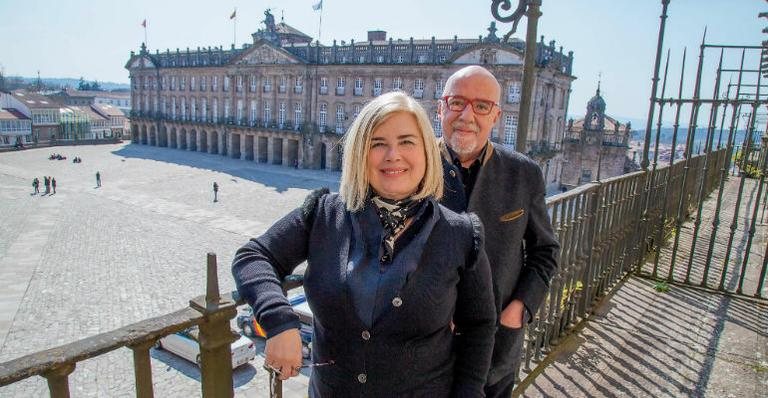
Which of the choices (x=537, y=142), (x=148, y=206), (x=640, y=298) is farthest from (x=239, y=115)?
(x=640, y=298)

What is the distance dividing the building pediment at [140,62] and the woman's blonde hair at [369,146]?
219 feet

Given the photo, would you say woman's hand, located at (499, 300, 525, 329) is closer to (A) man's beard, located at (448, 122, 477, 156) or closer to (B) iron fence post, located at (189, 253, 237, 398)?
(A) man's beard, located at (448, 122, 477, 156)

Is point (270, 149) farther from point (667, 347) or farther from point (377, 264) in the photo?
point (377, 264)

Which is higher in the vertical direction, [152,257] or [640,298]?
[640,298]

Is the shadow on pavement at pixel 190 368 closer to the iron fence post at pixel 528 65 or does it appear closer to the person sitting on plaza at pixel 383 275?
the iron fence post at pixel 528 65

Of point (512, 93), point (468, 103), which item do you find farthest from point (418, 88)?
point (468, 103)

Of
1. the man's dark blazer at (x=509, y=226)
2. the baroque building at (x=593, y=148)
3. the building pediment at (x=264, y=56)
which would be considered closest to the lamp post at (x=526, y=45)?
the man's dark blazer at (x=509, y=226)

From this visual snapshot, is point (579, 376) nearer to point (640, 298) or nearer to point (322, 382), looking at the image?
point (640, 298)

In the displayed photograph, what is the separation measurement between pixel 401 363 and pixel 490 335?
0.38 m

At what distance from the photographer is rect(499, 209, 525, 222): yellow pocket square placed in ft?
7.89

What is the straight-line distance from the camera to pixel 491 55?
110 feet

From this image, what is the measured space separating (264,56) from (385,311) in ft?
160

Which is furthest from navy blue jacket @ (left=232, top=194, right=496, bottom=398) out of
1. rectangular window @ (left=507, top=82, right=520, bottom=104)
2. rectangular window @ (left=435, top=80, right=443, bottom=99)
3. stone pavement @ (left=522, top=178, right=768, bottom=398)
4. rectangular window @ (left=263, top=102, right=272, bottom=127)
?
rectangular window @ (left=263, top=102, right=272, bottom=127)

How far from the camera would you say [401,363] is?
174 cm
